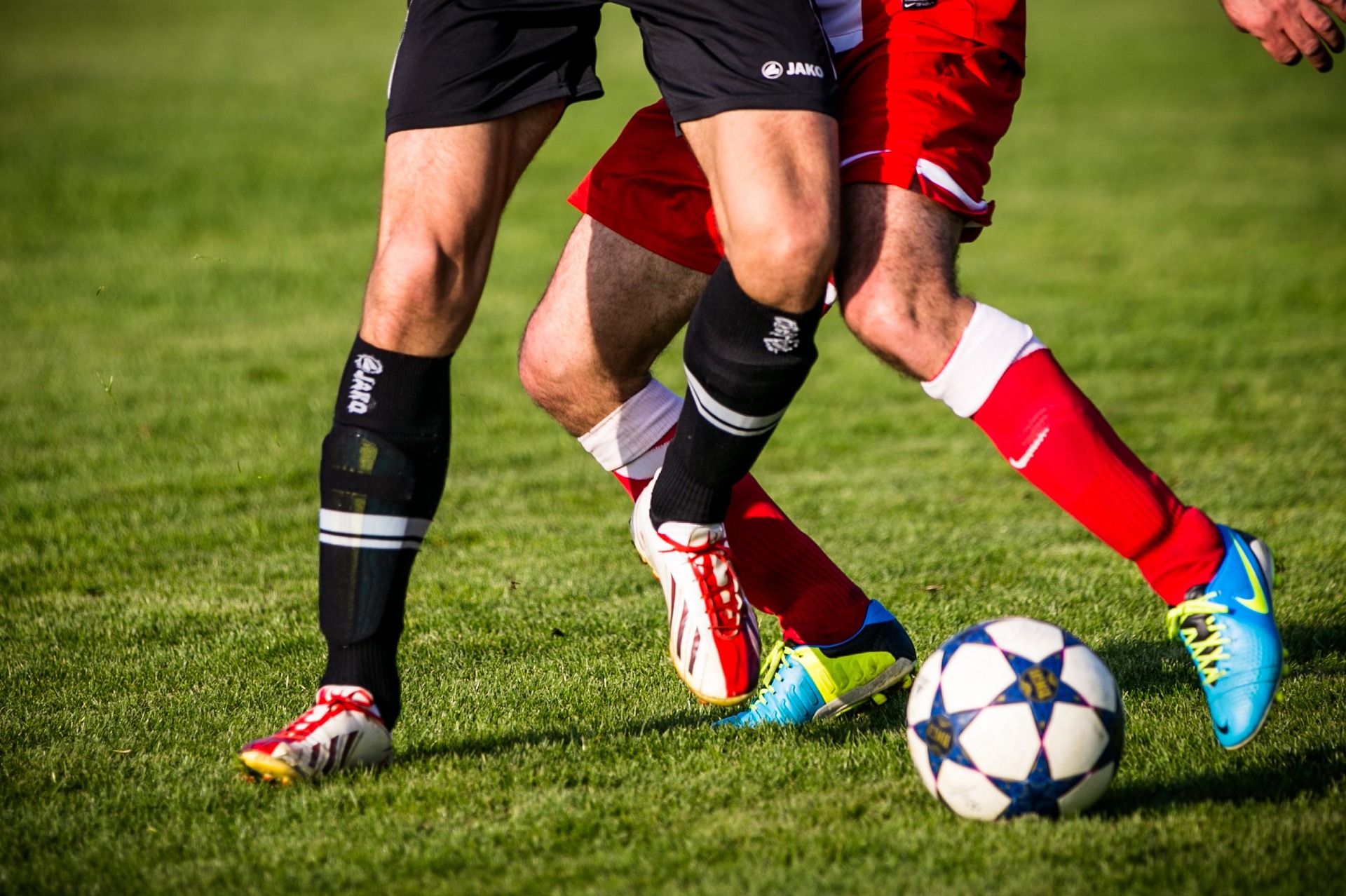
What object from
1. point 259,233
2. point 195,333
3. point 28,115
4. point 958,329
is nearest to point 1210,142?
point 259,233

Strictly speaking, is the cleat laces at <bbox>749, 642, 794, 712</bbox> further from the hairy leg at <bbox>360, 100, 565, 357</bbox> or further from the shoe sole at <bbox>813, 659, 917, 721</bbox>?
the hairy leg at <bbox>360, 100, 565, 357</bbox>

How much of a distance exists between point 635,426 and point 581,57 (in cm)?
96

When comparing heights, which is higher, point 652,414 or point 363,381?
point 363,381

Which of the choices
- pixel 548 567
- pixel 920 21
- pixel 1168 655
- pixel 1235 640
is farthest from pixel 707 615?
pixel 548 567

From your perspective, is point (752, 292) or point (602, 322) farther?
point (602, 322)

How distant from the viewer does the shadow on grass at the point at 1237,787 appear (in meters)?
2.78

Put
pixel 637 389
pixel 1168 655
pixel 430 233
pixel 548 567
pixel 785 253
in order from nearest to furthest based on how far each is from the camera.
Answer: pixel 785 253 → pixel 430 233 → pixel 637 389 → pixel 1168 655 → pixel 548 567

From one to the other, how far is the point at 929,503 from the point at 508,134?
139 inches

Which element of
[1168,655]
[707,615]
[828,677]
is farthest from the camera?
[1168,655]

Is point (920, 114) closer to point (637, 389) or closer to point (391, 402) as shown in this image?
point (637, 389)

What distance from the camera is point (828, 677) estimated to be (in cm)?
342

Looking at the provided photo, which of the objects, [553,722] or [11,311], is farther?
[11,311]

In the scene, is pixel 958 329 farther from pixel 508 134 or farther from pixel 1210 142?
pixel 1210 142

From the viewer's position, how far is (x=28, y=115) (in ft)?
59.9
